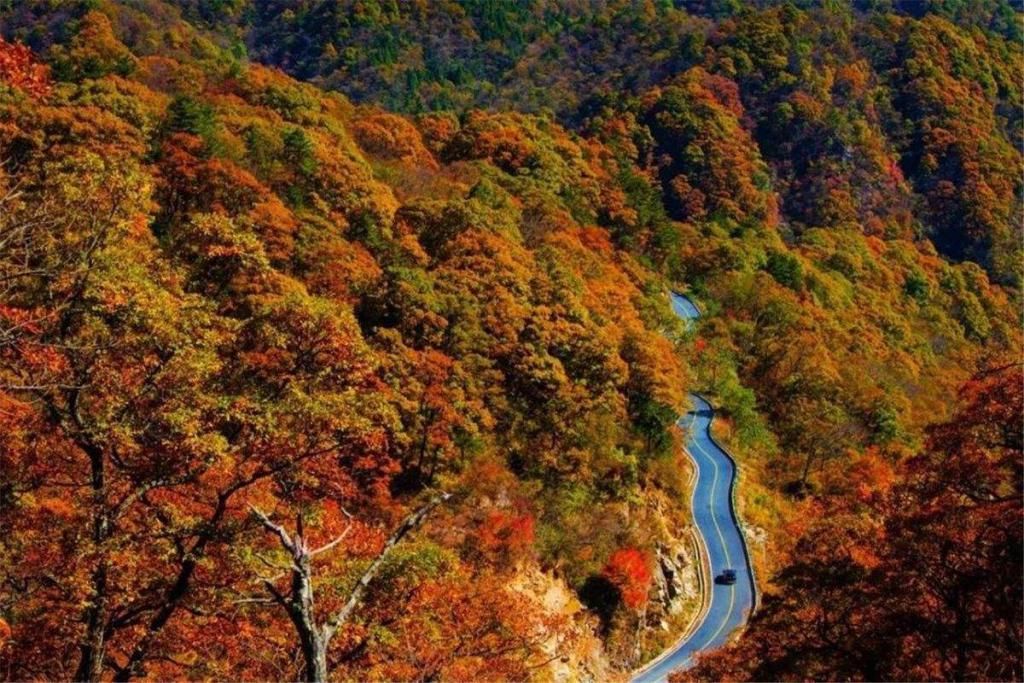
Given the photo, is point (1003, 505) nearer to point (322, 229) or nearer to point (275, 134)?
point (322, 229)

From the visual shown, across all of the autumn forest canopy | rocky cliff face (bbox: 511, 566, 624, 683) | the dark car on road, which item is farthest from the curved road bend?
rocky cliff face (bbox: 511, 566, 624, 683)

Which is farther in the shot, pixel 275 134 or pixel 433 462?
pixel 275 134

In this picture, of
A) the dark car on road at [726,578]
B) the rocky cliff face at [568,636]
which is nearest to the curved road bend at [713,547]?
the dark car on road at [726,578]

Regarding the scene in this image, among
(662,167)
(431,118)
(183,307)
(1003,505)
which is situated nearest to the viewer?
(1003,505)

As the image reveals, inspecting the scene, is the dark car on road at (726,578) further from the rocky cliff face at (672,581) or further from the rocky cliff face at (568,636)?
the rocky cliff face at (568,636)

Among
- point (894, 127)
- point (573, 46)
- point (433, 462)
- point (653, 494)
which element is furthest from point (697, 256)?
point (573, 46)

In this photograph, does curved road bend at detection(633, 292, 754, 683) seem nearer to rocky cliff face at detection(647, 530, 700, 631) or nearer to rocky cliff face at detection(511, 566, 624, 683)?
rocky cliff face at detection(647, 530, 700, 631)
